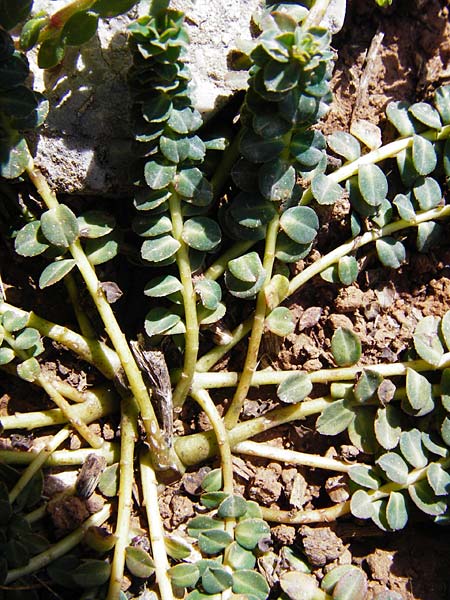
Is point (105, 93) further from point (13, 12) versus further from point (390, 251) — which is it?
point (390, 251)

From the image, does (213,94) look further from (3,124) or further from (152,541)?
(152,541)

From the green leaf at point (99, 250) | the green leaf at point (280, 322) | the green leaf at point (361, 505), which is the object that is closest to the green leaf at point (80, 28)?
the green leaf at point (99, 250)

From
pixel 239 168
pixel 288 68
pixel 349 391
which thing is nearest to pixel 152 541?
pixel 349 391

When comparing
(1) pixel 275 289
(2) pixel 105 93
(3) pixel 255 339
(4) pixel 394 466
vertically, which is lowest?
(4) pixel 394 466

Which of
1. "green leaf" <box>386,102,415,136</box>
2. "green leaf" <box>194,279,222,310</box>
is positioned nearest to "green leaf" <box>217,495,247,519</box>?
"green leaf" <box>194,279,222,310</box>

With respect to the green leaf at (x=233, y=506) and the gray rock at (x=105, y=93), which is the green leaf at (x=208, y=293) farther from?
the green leaf at (x=233, y=506)

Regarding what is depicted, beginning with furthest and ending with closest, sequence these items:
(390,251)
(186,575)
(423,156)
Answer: (390,251), (423,156), (186,575)

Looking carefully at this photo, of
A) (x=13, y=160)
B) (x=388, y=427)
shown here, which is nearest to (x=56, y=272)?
(x=13, y=160)
